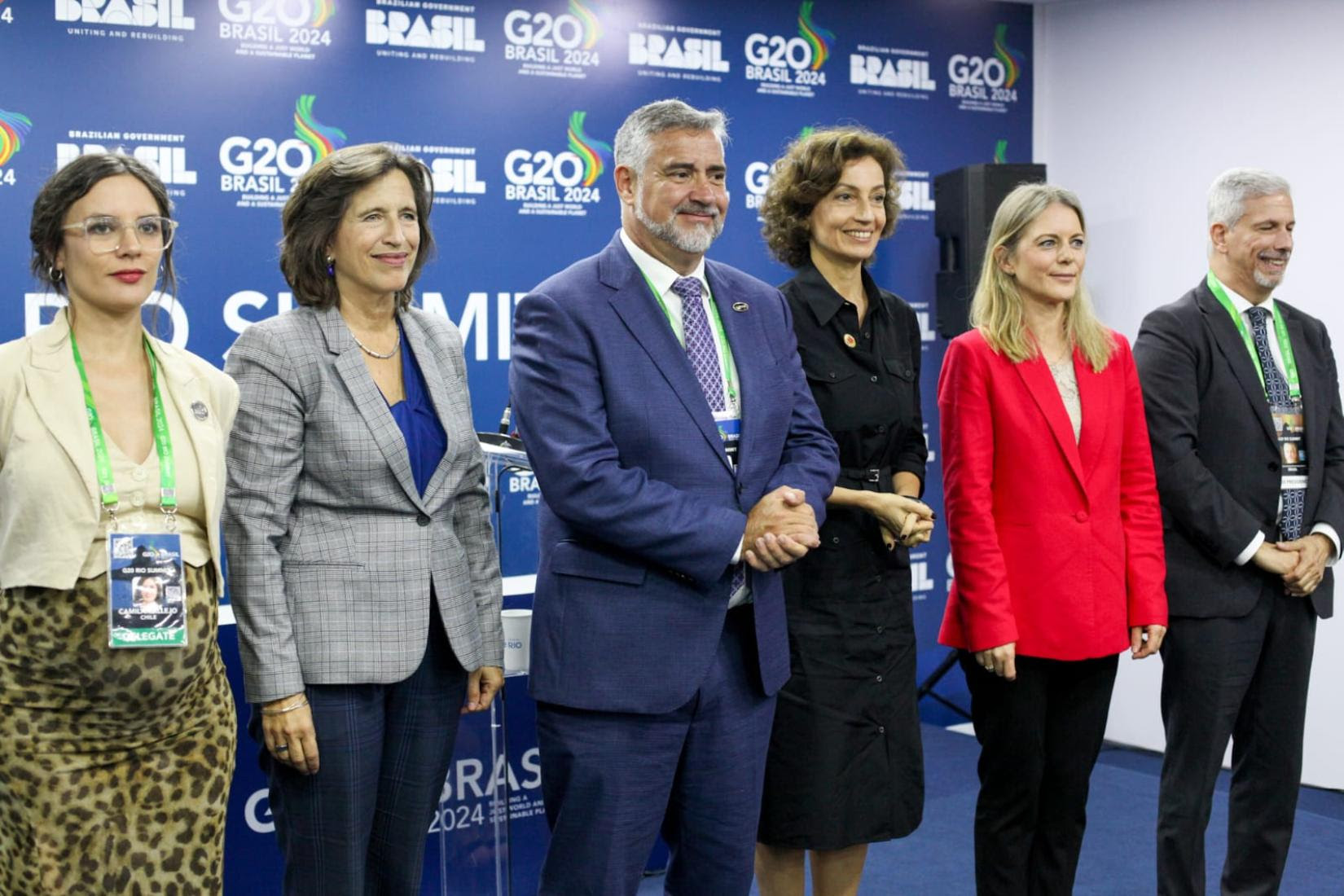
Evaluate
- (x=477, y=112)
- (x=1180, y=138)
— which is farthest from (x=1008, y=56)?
(x=477, y=112)

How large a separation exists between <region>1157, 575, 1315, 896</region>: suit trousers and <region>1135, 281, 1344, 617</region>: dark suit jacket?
0.08m

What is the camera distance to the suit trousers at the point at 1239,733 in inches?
128

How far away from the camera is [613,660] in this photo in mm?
2385

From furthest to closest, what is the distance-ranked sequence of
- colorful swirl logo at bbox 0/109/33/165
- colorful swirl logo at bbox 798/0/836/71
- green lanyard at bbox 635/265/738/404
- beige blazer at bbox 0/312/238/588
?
colorful swirl logo at bbox 798/0/836/71, colorful swirl logo at bbox 0/109/33/165, green lanyard at bbox 635/265/738/404, beige blazer at bbox 0/312/238/588

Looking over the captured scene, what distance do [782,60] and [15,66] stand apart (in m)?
2.59

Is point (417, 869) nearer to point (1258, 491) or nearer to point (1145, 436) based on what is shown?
point (1145, 436)

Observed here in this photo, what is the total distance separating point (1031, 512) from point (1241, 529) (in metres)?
0.59

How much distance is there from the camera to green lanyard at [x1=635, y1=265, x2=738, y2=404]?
99.3 inches

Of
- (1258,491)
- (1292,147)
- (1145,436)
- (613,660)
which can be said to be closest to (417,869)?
(613,660)

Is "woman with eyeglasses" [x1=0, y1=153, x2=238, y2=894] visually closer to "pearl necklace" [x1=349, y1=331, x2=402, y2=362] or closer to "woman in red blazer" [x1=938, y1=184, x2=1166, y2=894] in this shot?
"pearl necklace" [x1=349, y1=331, x2=402, y2=362]

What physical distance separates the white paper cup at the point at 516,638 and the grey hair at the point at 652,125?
1010 mm

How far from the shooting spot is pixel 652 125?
8.25 feet

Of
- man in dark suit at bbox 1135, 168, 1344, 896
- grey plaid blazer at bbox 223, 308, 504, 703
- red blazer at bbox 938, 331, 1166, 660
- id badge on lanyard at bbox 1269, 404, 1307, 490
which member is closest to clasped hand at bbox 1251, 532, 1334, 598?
man in dark suit at bbox 1135, 168, 1344, 896

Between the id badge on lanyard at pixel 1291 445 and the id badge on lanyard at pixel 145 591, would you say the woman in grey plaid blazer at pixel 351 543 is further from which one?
the id badge on lanyard at pixel 1291 445
